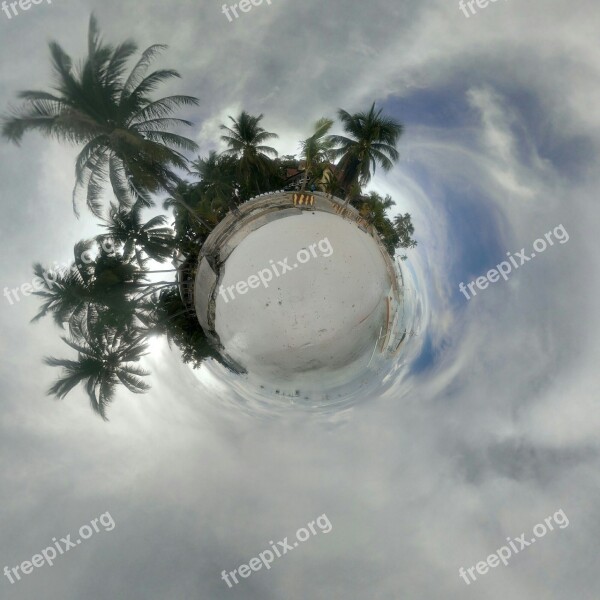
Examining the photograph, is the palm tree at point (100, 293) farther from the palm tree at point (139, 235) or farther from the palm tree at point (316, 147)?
the palm tree at point (316, 147)

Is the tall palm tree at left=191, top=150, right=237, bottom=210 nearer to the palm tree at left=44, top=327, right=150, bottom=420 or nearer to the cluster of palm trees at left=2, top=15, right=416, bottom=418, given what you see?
the cluster of palm trees at left=2, top=15, right=416, bottom=418

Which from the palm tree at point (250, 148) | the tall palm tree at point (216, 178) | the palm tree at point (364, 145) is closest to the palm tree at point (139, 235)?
the tall palm tree at point (216, 178)

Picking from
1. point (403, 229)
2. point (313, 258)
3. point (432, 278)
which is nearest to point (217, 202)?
point (313, 258)

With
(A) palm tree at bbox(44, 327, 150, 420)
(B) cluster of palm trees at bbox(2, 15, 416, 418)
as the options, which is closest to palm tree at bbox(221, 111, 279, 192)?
(B) cluster of palm trees at bbox(2, 15, 416, 418)

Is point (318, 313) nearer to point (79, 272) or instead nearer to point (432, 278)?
point (432, 278)

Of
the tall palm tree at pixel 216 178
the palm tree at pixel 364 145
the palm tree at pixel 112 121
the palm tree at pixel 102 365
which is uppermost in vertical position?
the palm tree at pixel 112 121

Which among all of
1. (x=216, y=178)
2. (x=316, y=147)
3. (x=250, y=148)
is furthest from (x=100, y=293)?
(x=316, y=147)
